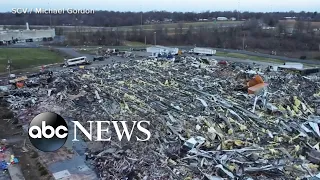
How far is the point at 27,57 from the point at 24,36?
18.5 meters

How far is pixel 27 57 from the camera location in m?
36.5

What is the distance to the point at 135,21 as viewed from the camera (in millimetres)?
79125

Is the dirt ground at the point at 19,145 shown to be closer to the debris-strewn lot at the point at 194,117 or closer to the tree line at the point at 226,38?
the debris-strewn lot at the point at 194,117

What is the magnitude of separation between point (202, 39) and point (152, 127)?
3831 cm

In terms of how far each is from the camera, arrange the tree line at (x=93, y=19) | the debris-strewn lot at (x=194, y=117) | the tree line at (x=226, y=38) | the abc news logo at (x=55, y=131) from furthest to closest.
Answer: the tree line at (x=93, y=19)
the tree line at (x=226, y=38)
the debris-strewn lot at (x=194, y=117)
the abc news logo at (x=55, y=131)

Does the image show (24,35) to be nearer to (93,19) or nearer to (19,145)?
(93,19)

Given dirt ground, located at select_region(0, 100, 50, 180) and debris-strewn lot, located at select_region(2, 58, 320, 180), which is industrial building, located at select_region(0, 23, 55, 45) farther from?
dirt ground, located at select_region(0, 100, 50, 180)

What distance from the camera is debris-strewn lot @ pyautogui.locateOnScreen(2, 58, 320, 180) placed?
1214 centimetres

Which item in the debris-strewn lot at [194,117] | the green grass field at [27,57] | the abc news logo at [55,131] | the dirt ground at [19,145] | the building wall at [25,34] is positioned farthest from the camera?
the building wall at [25,34]

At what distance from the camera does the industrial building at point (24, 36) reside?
4915cm

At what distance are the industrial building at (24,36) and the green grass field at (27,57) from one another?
1017 cm

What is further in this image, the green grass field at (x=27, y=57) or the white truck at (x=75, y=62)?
the green grass field at (x=27, y=57)

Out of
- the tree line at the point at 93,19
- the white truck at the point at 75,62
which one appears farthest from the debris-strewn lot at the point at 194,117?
the tree line at the point at 93,19

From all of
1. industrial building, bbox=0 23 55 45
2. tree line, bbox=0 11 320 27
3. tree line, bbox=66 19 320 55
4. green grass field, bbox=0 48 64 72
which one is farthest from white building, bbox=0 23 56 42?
tree line, bbox=0 11 320 27
